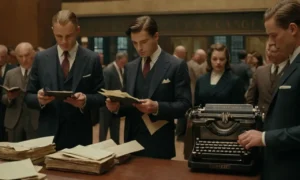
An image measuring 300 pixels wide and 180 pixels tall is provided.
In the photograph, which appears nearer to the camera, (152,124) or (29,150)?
(29,150)

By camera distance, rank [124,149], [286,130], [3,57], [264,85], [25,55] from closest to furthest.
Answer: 1. [286,130]
2. [124,149]
3. [264,85]
4. [25,55]
5. [3,57]

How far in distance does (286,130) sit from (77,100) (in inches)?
54.7

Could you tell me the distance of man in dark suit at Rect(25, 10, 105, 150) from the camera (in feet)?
9.23

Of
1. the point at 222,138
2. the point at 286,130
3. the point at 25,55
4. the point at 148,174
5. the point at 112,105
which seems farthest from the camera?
the point at 25,55

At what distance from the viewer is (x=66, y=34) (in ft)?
9.21

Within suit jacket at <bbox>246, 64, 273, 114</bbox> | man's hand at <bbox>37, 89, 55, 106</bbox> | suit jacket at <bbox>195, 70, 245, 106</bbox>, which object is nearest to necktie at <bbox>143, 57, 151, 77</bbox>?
man's hand at <bbox>37, 89, 55, 106</bbox>

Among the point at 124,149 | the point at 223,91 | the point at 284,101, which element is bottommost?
the point at 124,149

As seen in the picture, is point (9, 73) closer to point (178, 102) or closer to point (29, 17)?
point (178, 102)

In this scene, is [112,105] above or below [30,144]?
above

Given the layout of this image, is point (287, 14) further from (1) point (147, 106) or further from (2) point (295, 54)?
(1) point (147, 106)

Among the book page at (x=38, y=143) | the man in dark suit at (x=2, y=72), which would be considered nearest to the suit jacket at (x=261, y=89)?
the book page at (x=38, y=143)

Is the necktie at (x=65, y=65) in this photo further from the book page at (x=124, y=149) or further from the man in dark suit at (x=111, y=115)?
the man in dark suit at (x=111, y=115)

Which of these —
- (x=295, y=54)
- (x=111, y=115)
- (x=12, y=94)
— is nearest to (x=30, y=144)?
(x=295, y=54)

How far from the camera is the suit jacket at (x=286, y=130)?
1.85m
